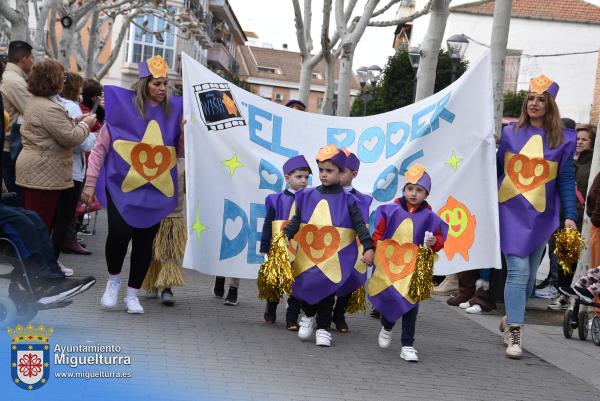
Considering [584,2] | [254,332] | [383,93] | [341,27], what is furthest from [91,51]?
[584,2]

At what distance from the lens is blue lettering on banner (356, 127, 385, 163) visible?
30.1 ft

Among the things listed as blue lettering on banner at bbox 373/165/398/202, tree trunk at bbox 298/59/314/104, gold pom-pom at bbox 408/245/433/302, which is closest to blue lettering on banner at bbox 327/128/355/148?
blue lettering on banner at bbox 373/165/398/202

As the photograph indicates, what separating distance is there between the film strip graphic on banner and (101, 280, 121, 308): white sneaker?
61.2 inches

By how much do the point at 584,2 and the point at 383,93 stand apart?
19.1m

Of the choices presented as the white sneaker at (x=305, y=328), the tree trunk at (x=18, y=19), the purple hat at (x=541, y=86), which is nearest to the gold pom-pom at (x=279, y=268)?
the white sneaker at (x=305, y=328)

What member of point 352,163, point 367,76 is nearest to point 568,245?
point 352,163

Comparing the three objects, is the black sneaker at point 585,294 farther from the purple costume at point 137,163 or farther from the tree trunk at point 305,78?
the tree trunk at point 305,78

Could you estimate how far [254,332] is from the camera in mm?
7898

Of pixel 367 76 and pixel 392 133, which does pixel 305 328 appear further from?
pixel 367 76

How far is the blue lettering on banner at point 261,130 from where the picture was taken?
898cm

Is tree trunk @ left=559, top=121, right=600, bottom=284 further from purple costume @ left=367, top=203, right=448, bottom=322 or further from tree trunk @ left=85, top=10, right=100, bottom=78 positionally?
tree trunk @ left=85, top=10, right=100, bottom=78

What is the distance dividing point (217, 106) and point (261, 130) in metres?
0.45

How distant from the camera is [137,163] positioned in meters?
8.17

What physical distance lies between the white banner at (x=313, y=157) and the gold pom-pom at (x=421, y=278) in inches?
44.1
